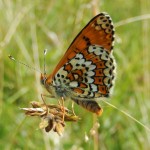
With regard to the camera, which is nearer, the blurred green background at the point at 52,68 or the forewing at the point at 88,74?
the forewing at the point at 88,74

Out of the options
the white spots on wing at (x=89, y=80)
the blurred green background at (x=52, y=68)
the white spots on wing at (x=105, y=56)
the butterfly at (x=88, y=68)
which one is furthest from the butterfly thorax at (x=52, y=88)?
the blurred green background at (x=52, y=68)

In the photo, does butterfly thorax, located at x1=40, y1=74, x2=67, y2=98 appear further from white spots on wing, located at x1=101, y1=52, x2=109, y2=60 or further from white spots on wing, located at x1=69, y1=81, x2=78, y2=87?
white spots on wing, located at x1=101, y1=52, x2=109, y2=60

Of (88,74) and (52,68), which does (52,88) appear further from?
(52,68)

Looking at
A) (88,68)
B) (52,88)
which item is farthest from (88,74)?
(52,88)

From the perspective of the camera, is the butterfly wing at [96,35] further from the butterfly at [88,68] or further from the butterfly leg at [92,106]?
the butterfly leg at [92,106]

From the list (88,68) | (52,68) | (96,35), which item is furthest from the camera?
(52,68)

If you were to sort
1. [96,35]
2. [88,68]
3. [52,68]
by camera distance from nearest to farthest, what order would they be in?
1. [96,35]
2. [88,68]
3. [52,68]

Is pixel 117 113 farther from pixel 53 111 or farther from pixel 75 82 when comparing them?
pixel 53 111

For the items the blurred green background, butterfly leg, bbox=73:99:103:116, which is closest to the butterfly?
butterfly leg, bbox=73:99:103:116
